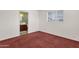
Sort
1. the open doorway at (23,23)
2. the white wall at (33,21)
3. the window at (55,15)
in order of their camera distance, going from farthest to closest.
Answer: the white wall at (33,21) < the open doorway at (23,23) < the window at (55,15)

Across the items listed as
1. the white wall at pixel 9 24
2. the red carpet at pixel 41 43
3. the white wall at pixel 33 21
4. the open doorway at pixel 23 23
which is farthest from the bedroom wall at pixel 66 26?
the white wall at pixel 9 24

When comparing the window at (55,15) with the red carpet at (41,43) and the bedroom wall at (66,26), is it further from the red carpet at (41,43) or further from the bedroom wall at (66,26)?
the red carpet at (41,43)

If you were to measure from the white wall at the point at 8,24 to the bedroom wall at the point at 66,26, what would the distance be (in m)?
1.32

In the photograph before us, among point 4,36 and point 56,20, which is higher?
point 56,20

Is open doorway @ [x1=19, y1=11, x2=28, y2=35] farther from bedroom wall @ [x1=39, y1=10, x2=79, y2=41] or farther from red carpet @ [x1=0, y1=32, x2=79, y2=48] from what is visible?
red carpet @ [x1=0, y1=32, x2=79, y2=48]

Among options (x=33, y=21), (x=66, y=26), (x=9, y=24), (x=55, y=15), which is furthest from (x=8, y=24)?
(x=66, y=26)

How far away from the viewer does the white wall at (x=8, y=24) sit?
3003 mm

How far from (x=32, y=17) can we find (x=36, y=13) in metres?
0.31

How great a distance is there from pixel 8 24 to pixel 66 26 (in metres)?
2.16

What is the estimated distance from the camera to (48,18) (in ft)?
13.6

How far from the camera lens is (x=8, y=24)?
3238 mm
